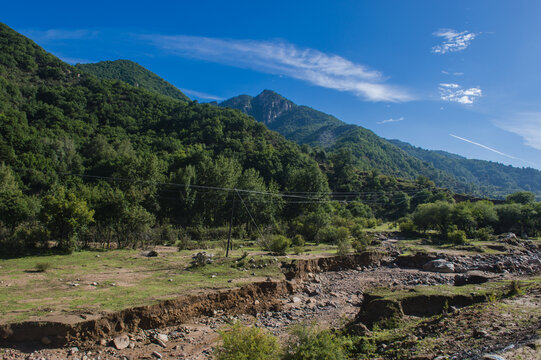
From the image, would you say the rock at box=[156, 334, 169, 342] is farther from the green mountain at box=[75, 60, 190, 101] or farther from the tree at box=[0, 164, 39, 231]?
the green mountain at box=[75, 60, 190, 101]

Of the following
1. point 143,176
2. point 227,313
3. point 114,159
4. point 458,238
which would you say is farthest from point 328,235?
point 114,159

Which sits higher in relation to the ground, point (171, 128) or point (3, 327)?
point (171, 128)

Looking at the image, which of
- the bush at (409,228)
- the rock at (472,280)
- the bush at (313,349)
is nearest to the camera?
the bush at (313,349)

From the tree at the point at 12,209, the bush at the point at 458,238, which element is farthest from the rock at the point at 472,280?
the tree at the point at 12,209

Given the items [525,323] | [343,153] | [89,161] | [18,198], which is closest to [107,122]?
[89,161]

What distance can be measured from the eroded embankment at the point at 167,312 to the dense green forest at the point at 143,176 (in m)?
4.87

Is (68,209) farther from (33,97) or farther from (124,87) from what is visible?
(124,87)

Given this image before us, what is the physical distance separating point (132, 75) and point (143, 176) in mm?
111087

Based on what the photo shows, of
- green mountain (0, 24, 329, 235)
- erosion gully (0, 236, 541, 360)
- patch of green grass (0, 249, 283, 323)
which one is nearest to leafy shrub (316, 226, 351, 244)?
erosion gully (0, 236, 541, 360)

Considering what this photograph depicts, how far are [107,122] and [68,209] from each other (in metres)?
61.1

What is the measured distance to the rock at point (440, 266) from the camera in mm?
20631

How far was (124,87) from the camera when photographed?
269 ft

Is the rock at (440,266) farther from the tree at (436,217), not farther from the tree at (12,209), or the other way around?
the tree at (12,209)

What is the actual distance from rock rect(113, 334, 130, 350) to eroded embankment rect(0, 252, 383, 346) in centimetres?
29
